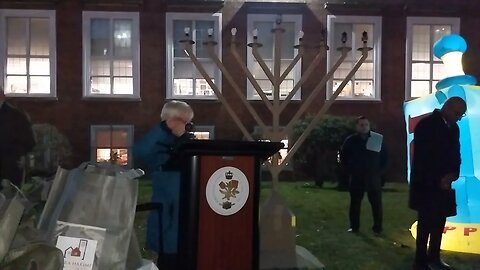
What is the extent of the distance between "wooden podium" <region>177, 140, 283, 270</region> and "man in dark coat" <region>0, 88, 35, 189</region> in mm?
2298

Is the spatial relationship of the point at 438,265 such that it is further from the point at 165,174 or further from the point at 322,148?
the point at 322,148

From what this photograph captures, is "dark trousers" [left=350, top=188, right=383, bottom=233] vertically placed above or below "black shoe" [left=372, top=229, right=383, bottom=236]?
above

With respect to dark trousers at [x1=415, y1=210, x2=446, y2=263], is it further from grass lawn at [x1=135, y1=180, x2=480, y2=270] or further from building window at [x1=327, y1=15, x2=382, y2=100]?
building window at [x1=327, y1=15, x2=382, y2=100]

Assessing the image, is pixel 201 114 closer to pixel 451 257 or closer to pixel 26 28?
pixel 26 28

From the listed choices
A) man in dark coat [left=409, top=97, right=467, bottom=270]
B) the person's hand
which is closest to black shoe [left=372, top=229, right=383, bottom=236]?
man in dark coat [left=409, top=97, right=467, bottom=270]

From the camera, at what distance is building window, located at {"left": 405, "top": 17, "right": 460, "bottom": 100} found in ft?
26.8

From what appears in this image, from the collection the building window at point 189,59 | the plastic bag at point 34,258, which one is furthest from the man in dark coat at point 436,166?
the building window at point 189,59

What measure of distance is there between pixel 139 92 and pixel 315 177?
2.74 meters

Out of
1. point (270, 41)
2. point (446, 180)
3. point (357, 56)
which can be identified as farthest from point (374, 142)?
point (270, 41)

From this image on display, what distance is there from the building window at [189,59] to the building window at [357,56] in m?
1.68

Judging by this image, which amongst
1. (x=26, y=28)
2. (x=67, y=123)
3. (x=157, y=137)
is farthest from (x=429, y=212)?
(x=26, y=28)

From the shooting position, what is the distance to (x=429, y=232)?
→ 3.78 m

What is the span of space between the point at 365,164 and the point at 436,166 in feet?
4.74

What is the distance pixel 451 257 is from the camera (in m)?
4.34
